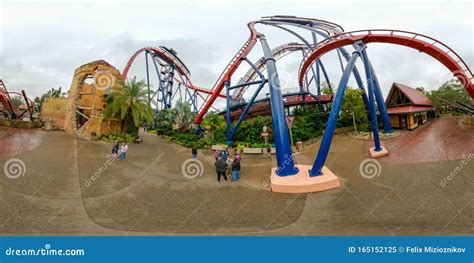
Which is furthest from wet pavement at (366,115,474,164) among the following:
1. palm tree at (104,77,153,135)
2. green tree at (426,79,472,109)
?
palm tree at (104,77,153,135)

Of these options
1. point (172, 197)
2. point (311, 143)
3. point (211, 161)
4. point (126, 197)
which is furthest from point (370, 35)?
point (126, 197)

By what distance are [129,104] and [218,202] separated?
14.5 m

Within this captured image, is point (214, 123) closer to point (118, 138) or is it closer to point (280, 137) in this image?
point (118, 138)

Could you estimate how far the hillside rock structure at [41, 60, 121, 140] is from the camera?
18.6 m

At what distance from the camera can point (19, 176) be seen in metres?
8.92

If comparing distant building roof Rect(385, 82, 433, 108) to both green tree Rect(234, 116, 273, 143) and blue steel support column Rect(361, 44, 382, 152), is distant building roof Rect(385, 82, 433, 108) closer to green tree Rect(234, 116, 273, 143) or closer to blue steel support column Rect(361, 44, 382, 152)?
blue steel support column Rect(361, 44, 382, 152)

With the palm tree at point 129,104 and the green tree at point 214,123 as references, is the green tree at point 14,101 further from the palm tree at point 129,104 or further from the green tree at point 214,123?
the green tree at point 214,123

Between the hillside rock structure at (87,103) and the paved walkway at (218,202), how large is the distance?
757 centimetres

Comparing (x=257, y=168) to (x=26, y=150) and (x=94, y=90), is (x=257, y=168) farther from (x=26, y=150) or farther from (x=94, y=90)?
(x=94, y=90)

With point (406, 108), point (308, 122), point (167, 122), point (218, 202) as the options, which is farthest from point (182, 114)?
point (406, 108)

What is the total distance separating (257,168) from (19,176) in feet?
31.9

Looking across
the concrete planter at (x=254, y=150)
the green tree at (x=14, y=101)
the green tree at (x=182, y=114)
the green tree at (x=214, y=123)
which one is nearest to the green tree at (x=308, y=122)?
the concrete planter at (x=254, y=150)

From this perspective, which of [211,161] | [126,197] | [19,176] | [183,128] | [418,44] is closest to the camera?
[126,197]

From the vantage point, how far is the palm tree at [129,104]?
18.6 m
